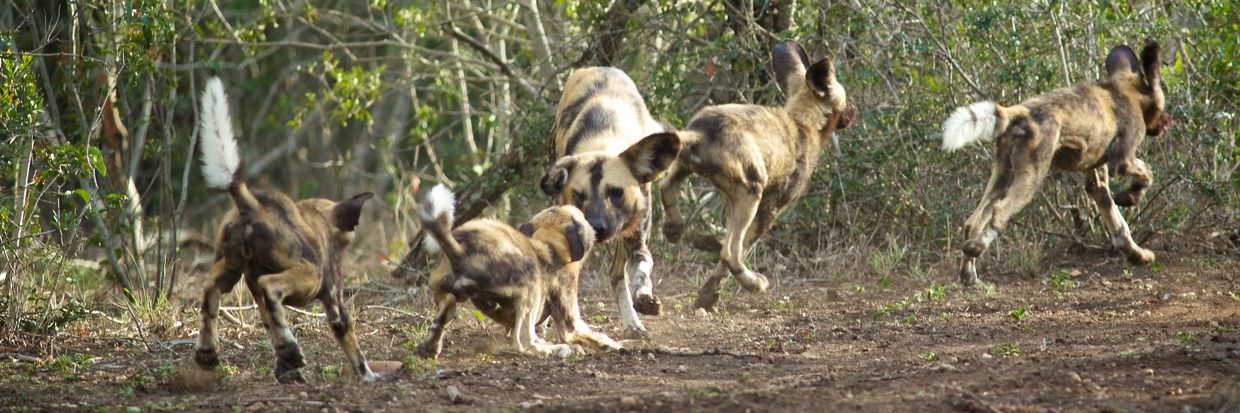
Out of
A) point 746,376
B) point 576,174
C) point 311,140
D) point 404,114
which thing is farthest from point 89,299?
point 311,140

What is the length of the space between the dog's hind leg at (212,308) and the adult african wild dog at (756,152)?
2.39 m

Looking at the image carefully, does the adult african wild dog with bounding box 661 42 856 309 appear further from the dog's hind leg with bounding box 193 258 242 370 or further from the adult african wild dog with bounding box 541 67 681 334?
the dog's hind leg with bounding box 193 258 242 370

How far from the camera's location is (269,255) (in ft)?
15.9

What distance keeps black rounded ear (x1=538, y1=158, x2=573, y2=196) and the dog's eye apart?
21 centimetres

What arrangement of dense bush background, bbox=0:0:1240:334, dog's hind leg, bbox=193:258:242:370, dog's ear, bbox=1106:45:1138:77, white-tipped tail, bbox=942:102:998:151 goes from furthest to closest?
dog's ear, bbox=1106:45:1138:77 → dense bush background, bbox=0:0:1240:334 → white-tipped tail, bbox=942:102:998:151 → dog's hind leg, bbox=193:258:242:370

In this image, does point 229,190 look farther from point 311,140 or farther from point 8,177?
point 311,140

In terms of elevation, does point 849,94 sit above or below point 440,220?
above

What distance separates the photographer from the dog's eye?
644 cm

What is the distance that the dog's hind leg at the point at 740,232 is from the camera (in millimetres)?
6840

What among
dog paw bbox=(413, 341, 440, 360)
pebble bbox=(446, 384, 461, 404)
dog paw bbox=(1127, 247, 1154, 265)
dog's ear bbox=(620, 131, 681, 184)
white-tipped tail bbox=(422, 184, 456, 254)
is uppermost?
dog's ear bbox=(620, 131, 681, 184)

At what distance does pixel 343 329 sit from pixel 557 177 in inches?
64.8

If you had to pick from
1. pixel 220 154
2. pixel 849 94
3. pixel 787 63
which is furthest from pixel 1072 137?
pixel 220 154

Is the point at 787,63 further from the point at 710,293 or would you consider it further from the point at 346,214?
the point at 346,214

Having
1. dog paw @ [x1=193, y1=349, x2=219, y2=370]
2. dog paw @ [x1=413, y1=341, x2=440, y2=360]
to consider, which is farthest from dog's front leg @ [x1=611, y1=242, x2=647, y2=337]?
dog paw @ [x1=193, y1=349, x2=219, y2=370]
